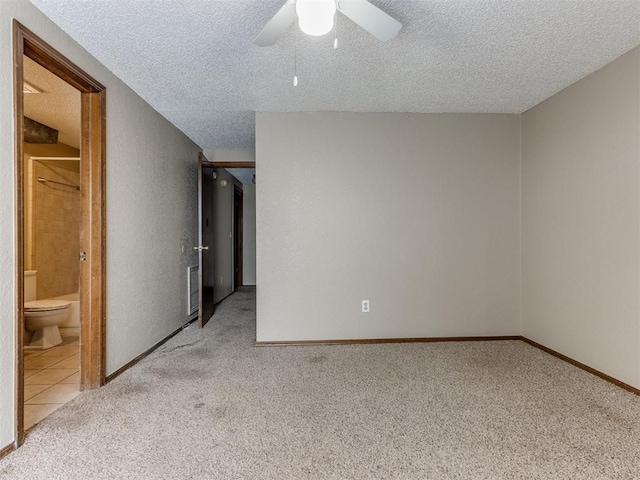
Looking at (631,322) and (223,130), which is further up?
(223,130)

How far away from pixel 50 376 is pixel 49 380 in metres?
0.09

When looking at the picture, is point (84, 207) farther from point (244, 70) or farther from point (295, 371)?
point (295, 371)

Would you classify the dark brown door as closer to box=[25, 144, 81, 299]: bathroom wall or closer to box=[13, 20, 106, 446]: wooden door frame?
box=[25, 144, 81, 299]: bathroom wall

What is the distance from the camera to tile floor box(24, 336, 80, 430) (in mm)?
2100

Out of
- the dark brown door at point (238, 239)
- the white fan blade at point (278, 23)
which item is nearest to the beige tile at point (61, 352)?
the white fan blade at point (278, 23)

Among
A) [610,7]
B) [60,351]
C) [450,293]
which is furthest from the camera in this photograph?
[450,293]

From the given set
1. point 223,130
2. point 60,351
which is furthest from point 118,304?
point 223,130

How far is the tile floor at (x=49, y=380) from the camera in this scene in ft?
6.89

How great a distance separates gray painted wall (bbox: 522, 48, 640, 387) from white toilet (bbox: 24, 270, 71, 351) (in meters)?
4.30

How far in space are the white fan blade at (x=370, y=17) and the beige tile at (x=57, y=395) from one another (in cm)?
264

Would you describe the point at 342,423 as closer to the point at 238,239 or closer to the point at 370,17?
the point at 370,17

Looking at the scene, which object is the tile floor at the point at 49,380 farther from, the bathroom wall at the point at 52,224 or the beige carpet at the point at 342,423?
the bathroom wall at the point at 52,224

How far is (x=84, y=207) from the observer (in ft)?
7.86

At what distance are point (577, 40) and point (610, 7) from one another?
31 cm
